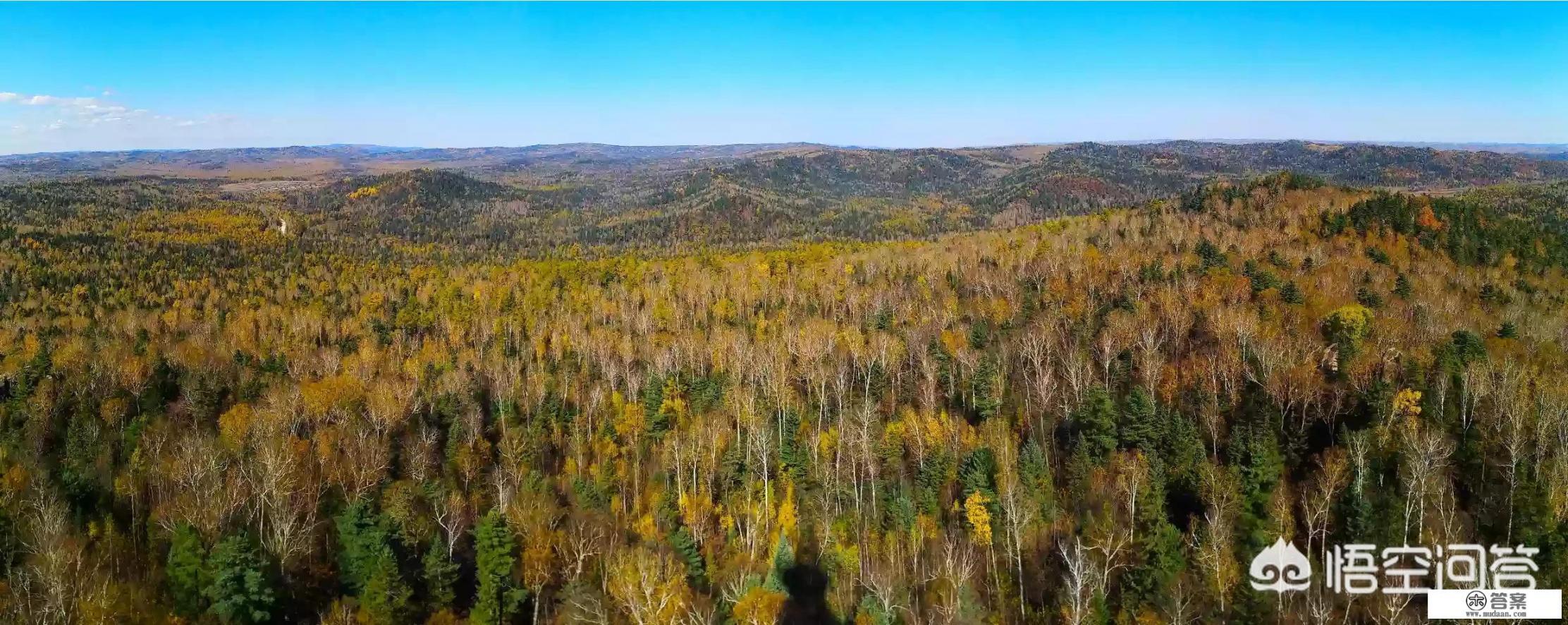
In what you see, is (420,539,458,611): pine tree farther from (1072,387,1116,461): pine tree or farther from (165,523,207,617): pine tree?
(1072,387,1116,461): pine tree

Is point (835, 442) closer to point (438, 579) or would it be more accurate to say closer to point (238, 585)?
point (438, 579)

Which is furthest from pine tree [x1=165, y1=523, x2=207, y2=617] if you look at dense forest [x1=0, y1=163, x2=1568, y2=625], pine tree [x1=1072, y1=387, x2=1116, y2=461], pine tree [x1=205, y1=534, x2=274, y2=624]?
pine tree [x1=1072, y1=387, x2=1116, y2=461]

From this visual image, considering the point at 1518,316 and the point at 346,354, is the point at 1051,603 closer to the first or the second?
the point at 1518,316

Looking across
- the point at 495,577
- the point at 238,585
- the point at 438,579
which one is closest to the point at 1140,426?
the point at 495,577

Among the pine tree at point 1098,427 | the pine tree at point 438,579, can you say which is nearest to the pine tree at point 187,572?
the pine tree at point 438,579

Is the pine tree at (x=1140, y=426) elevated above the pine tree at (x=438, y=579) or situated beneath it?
elevated above

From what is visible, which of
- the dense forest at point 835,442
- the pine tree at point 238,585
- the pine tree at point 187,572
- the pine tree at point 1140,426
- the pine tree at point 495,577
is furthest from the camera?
the pine tree at point 1140,426

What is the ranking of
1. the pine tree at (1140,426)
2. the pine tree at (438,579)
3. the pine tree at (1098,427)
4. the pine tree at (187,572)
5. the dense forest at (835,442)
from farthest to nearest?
the pine tree at (1098,427), the pine tree at (1140,426), the dense forest at (835,442), the pine tree at (438,579), the pine tree at (187,572)

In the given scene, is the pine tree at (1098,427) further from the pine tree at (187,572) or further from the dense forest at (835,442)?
the pine tree at (187,572)
